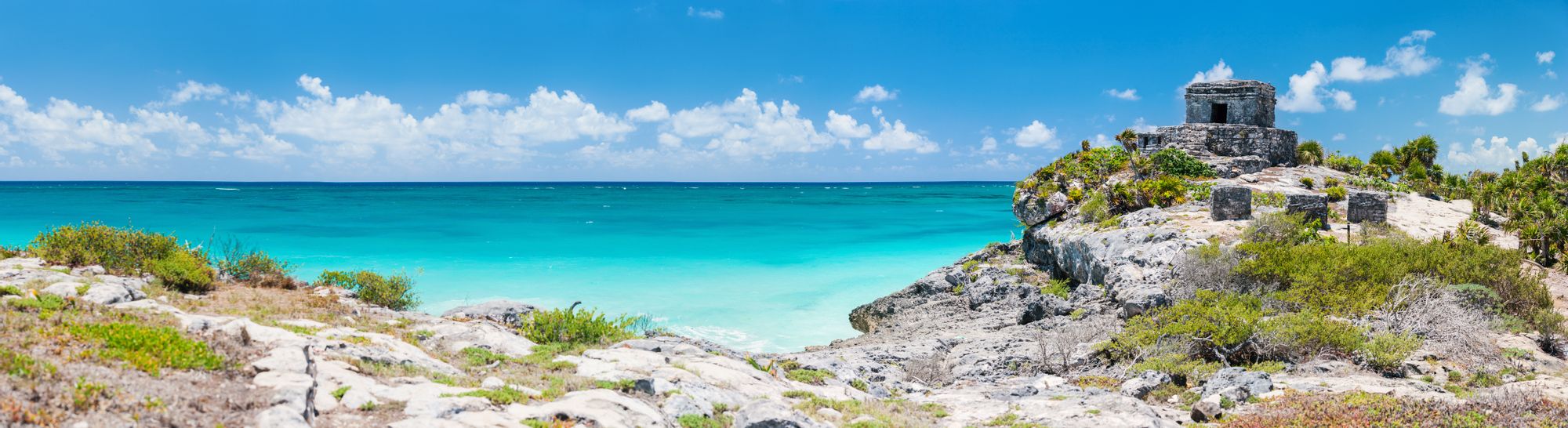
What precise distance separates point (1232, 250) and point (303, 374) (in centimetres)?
1496

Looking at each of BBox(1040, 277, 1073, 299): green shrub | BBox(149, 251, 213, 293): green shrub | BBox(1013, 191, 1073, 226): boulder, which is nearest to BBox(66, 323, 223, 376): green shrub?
BBox(149, 251, 213, 293): green shrub

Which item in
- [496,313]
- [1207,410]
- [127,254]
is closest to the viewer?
[1207,410]

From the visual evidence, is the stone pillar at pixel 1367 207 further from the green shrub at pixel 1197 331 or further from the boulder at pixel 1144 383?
the boulder at pixel 1144 383

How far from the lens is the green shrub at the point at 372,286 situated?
45.8 feet

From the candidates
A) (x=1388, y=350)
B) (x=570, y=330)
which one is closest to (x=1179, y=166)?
(x=1388, y=350)

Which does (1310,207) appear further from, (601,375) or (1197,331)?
(601,375)

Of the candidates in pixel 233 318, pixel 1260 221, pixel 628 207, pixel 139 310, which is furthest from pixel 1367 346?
pixel 628 207

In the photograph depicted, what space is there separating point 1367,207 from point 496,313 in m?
20.3

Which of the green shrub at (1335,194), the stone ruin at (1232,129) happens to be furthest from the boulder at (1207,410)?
the stone ruin at (1232,129)

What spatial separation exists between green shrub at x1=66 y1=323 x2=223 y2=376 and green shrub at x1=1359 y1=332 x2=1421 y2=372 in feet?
43.2

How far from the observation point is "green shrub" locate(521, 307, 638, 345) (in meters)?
10.8

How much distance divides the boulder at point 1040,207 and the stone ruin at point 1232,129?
16.1 ft

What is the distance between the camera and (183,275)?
1205 centimetres

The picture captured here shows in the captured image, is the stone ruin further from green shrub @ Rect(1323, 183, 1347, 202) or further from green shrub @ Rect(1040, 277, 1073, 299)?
green shrub @ Rect(1040, 277, 1073, 299)
